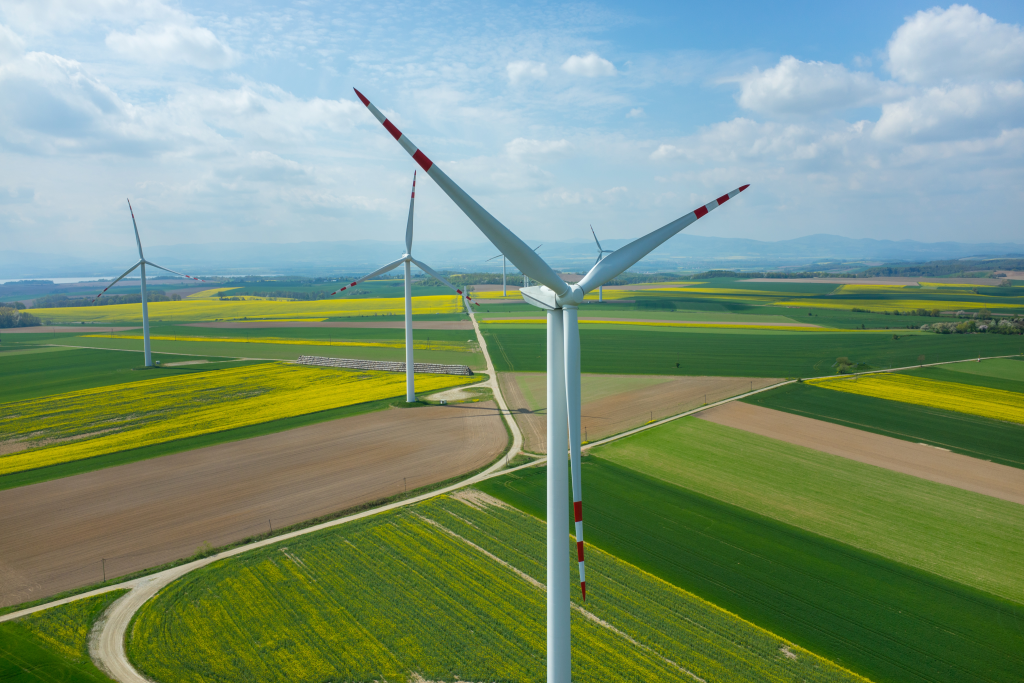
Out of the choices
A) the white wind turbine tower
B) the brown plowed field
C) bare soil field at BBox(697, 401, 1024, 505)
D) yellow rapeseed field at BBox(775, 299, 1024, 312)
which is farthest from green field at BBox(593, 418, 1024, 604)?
yellow rapeseed field at BBox(775, 299, 1024, 312)

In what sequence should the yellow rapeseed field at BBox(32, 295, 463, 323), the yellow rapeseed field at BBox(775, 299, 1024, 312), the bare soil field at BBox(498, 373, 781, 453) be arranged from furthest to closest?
the yellow rapeseed field at BBox(32, 295, 463, 323) → the yellow rapeseed field at BBox(775, 299, 1024, 312) → the bare soil field at BBox(498, 373, 781, 453)

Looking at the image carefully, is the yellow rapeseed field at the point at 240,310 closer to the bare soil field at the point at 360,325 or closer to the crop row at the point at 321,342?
the bare soil field at the point at 360,325

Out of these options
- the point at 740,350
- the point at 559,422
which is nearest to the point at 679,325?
the point at 740,350

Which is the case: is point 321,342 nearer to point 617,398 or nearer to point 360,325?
point 360,325

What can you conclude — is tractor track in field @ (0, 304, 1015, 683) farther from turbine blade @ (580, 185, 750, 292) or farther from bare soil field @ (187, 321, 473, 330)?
bare soil field @ (187, 321, 473, 330)

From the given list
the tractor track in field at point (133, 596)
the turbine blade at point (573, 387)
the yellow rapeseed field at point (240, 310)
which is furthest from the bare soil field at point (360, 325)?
the turbine blade at point (573, 387)
